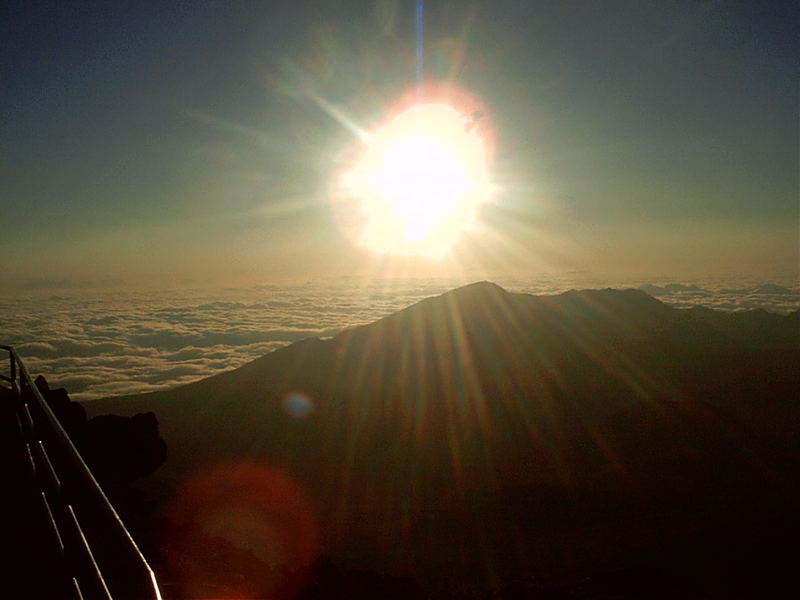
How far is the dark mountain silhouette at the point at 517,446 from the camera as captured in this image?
160 ft

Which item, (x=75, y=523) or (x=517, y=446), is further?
(x=517, y=446)

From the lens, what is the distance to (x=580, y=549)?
176ft

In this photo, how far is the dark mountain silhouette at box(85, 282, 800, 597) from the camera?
160 ft

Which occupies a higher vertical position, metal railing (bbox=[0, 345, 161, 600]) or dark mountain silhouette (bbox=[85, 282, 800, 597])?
metal railing (bbox=[0, 345, 161, 600])

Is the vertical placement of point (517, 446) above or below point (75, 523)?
below

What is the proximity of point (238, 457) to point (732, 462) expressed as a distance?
8212 cm

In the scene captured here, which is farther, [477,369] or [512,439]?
[477,369]

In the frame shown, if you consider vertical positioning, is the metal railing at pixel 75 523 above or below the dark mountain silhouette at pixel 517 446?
above

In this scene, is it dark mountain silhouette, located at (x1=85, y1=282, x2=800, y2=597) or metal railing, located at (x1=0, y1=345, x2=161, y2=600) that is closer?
metal railing, located at (x1=0, y1=345, x2=161, y2=600)

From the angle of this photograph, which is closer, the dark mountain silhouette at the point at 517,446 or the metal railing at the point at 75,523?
the metal railing at the point at 75,523

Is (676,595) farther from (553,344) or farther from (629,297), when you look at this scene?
(629,297)

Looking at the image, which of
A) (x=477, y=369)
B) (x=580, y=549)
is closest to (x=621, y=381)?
(x=477, y=369)

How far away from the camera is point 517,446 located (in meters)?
76.5

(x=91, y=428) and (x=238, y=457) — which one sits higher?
(x=91, y=428)
